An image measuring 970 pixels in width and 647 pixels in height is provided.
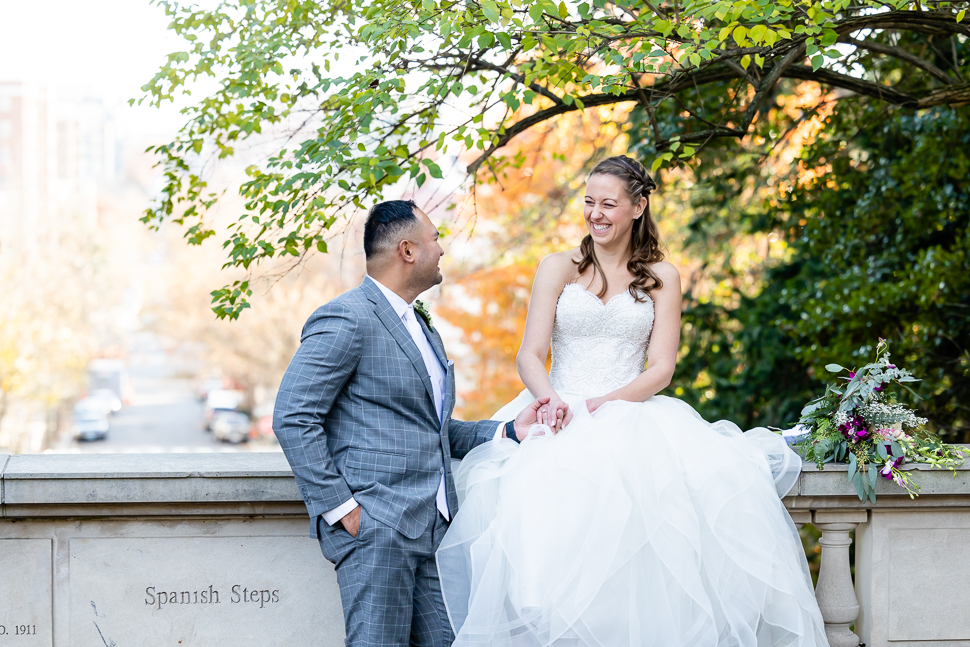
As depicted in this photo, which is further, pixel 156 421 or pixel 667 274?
pixel 156 421

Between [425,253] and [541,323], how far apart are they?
79 cm

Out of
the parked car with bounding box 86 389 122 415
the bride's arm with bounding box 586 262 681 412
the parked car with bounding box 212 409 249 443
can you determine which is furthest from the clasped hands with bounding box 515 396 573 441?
the parked car with bounding box 86 389 122 415

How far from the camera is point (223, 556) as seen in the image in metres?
3.42

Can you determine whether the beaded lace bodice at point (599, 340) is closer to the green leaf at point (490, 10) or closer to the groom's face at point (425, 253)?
the groom's face at point (425, 253)

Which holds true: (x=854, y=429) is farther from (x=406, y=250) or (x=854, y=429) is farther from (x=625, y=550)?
(x=406, y=250)

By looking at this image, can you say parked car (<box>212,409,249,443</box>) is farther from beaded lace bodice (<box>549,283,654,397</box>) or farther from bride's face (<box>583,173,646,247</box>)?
bride's face (<box>583,173,646,247</box>)

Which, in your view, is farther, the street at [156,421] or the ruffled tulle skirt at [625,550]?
the street at [156,421]

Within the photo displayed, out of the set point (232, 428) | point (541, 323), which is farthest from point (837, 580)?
point (232, 428)

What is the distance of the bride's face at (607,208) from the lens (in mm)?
3498

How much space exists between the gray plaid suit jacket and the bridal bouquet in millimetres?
1661

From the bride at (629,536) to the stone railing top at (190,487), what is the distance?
0.30 metres

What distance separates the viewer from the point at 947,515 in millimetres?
3531

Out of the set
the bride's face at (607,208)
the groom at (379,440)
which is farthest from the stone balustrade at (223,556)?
the bride's face at (607,208)

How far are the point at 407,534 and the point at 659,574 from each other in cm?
86
